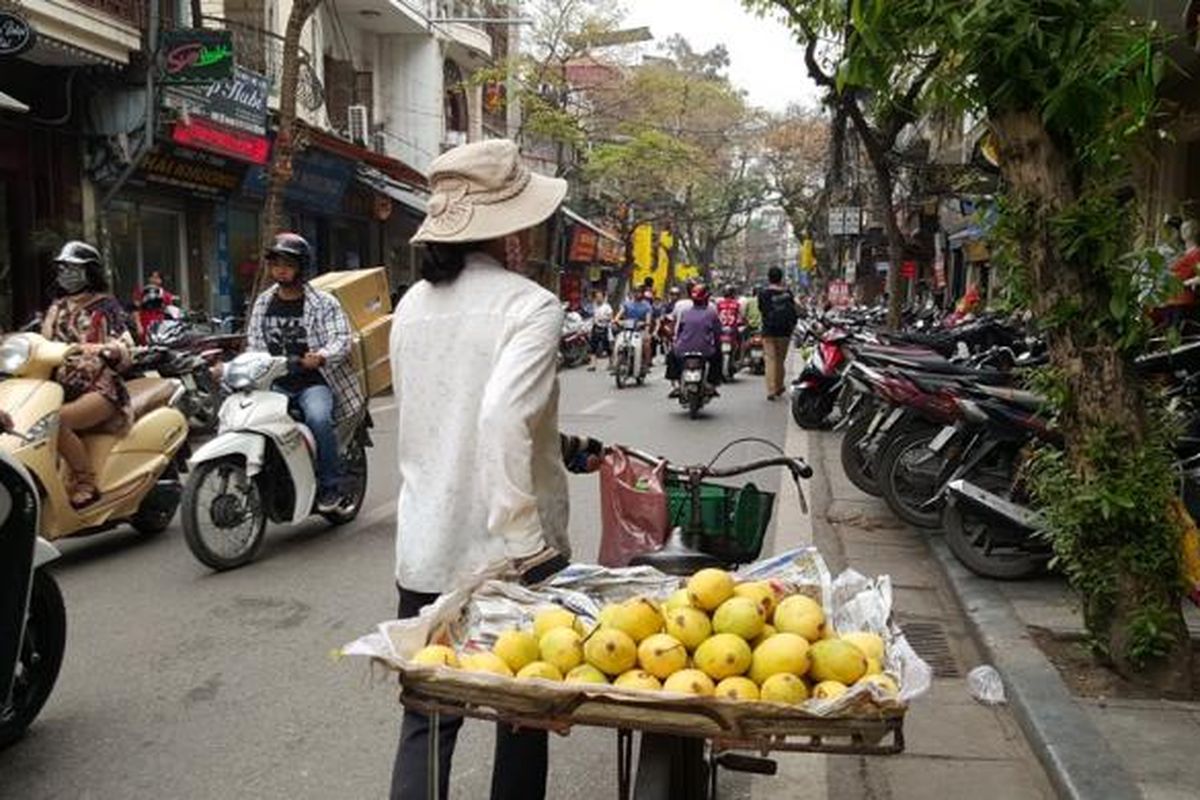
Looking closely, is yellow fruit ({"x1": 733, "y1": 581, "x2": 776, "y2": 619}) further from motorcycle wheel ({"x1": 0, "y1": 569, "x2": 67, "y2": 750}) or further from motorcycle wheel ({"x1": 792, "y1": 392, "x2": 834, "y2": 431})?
motorcycle wheel ({"x1": 792, "y1": 392, "x2": 834, "y2": 431})

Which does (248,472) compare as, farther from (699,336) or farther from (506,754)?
(699,336)

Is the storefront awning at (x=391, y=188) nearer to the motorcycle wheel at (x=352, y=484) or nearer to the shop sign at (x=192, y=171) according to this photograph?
the shop sign at (x=192, y=171)

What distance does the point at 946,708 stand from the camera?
4152mm

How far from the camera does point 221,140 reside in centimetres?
1466

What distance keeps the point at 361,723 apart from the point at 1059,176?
298 centimetres

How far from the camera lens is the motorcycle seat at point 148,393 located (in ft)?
21.0

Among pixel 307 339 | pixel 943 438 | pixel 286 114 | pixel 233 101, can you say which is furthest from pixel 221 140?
pixel 943 438

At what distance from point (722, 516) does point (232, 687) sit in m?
2.03

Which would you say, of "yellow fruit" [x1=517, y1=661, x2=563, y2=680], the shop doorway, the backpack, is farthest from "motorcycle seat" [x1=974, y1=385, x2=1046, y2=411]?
the shop doorway

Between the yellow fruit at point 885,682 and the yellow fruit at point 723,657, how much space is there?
0.22 meters

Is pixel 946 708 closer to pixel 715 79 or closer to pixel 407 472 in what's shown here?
pixel 407 472

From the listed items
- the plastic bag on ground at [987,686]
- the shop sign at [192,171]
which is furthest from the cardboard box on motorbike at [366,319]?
the shop sign at [192,171]

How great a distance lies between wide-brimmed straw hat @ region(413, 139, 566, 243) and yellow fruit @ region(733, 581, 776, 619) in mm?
921

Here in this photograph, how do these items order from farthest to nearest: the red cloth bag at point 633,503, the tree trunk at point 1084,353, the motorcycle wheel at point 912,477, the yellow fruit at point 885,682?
the motorcycle wheel at point 912,477 < the tree trunk at point 1084,353 < the red cloth bag at point 633,503 < the yellow fruit at point 885,682
